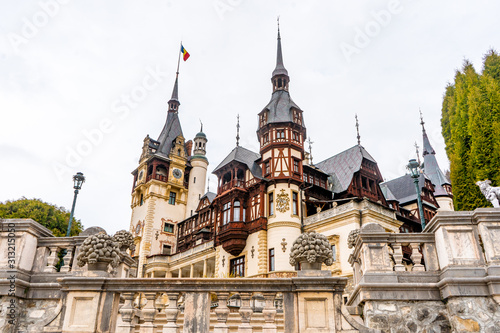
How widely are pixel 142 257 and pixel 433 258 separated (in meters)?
44.1

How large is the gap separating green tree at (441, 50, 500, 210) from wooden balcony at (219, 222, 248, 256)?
2337 centimetres

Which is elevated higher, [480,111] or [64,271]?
[480,111]

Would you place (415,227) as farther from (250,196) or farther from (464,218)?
(464,218)

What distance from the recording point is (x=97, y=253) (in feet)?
24.0

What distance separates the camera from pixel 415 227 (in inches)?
1561

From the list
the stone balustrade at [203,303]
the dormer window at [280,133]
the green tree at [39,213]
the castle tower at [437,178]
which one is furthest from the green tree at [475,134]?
the castle tower at [437,178]

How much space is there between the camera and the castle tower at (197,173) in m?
55.2

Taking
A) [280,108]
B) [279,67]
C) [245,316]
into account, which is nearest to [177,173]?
[279,67]

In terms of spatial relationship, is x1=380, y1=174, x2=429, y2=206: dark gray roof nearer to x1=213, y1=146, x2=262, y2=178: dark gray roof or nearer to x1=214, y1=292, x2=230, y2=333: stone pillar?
x1=213, y1=146, x2=262, y2=178: dark gray roof

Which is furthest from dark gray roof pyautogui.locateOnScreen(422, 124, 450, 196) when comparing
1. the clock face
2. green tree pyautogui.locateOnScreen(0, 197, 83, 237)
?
green tree pyautogui.locateOnScreen(0, 197, 83, 237)

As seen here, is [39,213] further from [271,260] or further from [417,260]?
[417,260]

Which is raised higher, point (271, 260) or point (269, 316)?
point (271, 260)

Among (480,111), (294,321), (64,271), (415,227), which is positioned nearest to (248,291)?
(294,321)

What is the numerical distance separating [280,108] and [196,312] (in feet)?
106
